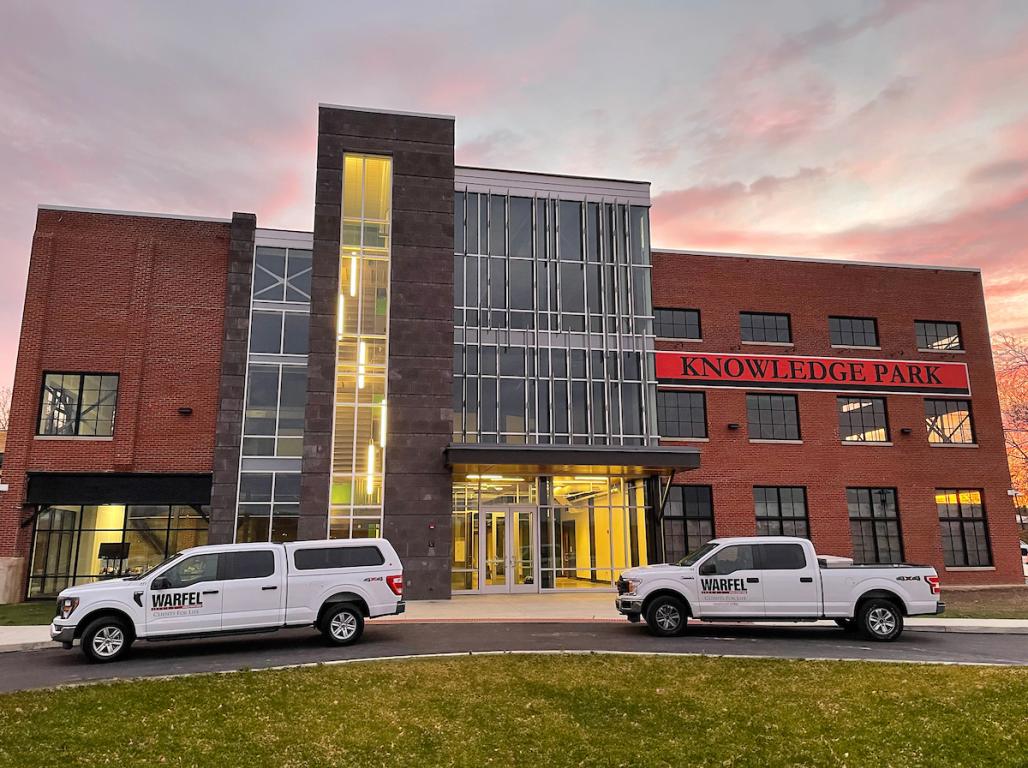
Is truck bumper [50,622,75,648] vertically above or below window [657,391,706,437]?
below

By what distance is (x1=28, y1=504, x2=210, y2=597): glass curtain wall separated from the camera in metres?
24.1

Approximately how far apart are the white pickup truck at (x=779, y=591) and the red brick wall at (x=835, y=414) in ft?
39.2

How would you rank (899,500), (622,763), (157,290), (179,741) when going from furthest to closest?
1. (899,500)
2. (157,290)
3. (179,741)
4. (622,763)

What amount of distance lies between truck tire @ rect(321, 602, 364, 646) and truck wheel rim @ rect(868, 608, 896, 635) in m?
10.3

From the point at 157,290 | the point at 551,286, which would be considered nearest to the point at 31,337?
the point at 157,290

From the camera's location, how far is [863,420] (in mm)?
29266

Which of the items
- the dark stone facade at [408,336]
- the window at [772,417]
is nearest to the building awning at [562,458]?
the dark stone facade at [408,336]

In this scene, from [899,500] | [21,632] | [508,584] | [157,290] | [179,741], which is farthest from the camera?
[899,500]

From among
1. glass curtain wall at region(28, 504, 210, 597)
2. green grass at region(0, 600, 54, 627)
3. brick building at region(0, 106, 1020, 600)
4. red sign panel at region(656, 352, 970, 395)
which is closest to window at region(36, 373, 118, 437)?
brick building at region(0, 106, 1020, 600)

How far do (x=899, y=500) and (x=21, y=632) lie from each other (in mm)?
28665

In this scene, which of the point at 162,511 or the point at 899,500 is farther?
the point at 899,500

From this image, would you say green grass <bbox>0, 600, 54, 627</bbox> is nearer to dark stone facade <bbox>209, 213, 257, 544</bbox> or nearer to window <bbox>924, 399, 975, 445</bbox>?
dark stone facade <bbox>209, 213, 257, 544</bbox>

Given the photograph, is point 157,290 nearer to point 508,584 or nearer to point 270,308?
point 270,308

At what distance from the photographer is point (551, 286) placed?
2692 centimetres
